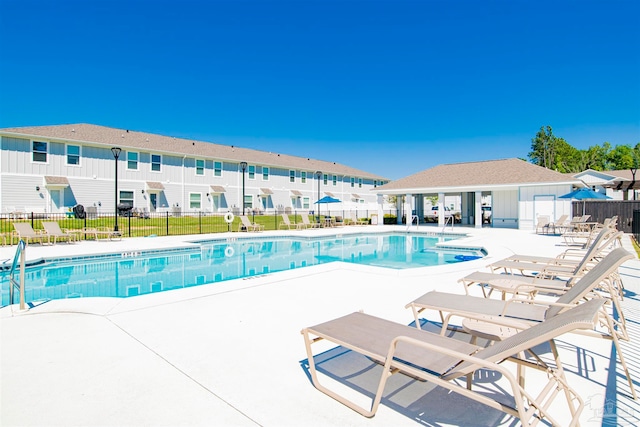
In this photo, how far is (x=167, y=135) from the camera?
31.6m

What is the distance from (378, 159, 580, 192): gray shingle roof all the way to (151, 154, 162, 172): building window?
59.2ft

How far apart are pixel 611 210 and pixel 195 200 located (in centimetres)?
2957

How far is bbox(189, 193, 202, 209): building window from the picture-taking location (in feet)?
95.5

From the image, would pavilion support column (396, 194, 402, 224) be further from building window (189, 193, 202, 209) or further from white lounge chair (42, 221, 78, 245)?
white lounge chair (42, 221, 78, 245)

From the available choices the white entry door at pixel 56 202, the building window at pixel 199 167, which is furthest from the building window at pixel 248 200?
the white entry door at pixel 56 202

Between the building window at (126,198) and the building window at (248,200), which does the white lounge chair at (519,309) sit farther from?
the building window at (248,200)

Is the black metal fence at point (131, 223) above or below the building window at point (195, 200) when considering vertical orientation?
below

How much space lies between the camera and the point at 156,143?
2809 cm

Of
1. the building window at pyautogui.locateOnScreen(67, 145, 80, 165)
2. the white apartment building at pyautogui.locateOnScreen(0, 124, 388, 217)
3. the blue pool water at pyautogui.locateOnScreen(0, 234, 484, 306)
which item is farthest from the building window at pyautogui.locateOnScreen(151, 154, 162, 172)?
the blue pool water at pyautogui.locateOnScreen(0, 234, 484, 306)

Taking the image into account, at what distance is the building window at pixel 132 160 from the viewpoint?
84.7ft

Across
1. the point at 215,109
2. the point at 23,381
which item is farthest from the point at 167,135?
the point at 23,381

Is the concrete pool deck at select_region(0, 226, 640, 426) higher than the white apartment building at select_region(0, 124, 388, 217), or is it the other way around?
the white apartment building at select_region(0, 124, 388, 217)

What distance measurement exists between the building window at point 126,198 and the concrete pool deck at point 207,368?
22.7 metres

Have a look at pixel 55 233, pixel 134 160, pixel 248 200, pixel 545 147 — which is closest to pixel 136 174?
pixel 134 160
